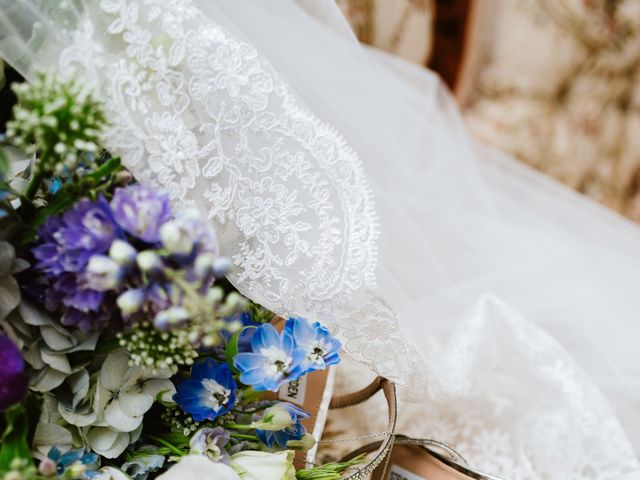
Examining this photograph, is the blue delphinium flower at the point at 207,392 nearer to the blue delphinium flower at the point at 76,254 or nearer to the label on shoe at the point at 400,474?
the blue delphinium flower at the point at 76,254

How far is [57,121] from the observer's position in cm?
39

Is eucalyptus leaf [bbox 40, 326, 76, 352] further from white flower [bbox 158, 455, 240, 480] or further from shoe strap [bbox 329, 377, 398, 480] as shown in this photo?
shoe strap [bbox 329, 377, 398, 480]

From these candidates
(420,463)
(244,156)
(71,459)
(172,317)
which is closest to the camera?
(172,317)

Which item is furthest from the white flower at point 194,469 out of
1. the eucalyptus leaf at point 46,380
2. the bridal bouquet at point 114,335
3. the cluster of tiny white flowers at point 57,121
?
the cluster of tiny white flowers at point 57,121

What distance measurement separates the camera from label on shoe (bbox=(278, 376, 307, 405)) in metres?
0.63

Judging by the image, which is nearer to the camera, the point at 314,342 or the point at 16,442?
the point at 16,442

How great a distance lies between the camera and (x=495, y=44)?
1.23 metres

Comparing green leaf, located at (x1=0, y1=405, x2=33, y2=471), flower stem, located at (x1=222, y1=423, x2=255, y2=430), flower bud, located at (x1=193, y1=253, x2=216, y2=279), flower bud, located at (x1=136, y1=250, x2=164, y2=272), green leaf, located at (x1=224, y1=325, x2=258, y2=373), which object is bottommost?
flower stem, located at (x1=222, y1=423, x2=255, y2=430)

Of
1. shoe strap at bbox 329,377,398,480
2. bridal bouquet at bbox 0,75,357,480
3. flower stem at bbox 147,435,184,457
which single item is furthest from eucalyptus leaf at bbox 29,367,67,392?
shoe strap at bbox 329,377,398,480

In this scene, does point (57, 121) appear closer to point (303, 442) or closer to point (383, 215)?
point (303, 442)

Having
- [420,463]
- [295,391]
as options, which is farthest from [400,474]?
[295,391]

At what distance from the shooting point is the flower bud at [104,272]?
36 centimetres

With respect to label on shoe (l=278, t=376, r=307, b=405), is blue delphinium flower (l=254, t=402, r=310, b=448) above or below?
above

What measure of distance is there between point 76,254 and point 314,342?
0.68 ft
